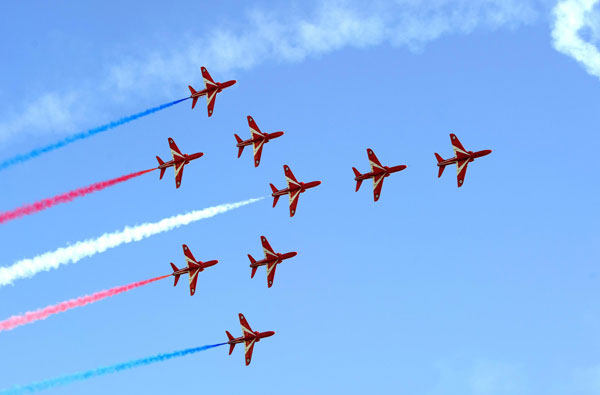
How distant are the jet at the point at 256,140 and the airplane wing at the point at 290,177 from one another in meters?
4.01

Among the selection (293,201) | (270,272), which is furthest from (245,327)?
(293,201)

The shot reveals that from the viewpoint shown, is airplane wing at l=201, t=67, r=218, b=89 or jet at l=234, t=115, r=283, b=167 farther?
airplane wing at l=201, t=67, r=218, b=89

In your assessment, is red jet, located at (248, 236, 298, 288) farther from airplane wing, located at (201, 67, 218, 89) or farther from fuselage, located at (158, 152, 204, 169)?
airplane wing, located at (201, 67, 218, 89)

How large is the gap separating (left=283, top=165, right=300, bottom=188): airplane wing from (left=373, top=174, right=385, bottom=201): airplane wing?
10176 mm

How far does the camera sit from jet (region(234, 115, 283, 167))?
132750 mm

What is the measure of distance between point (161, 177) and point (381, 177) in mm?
28969

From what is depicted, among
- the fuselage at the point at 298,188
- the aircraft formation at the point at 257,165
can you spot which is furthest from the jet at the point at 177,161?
the fuselage at the point at 298,188

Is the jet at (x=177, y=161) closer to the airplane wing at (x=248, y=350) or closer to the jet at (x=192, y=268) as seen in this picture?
the jet at (x=192, y=268)

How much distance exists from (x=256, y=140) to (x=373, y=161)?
15862 mm

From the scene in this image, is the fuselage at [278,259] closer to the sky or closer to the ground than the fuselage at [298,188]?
closer to the ground

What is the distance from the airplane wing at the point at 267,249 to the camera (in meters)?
132

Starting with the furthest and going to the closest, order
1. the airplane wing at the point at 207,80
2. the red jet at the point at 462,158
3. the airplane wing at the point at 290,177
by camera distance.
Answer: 1. the airplane wing at the point at 207,80
2. the airplane wing at the point at 290,177
3. the red jet at the point at 462,158

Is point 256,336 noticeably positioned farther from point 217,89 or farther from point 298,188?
point 217,89

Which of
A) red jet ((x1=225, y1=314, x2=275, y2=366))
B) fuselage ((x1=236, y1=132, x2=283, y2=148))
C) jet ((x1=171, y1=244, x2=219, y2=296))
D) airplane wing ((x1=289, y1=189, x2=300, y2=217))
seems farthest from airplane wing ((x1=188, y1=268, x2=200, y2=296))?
fuselage ((x1=236, y1=132, x2=283, y2=148))
